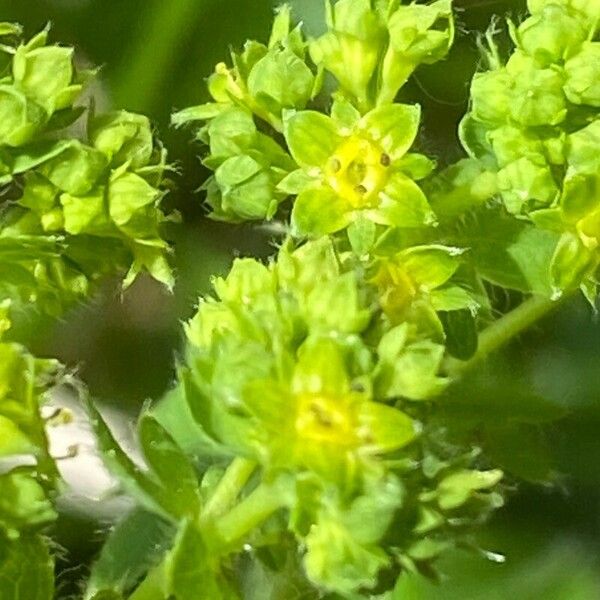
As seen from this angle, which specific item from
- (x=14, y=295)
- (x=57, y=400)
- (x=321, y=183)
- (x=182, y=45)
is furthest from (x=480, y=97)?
(x=57, y=400)

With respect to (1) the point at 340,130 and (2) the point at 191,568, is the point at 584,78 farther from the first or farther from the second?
(2) the point at 191,568

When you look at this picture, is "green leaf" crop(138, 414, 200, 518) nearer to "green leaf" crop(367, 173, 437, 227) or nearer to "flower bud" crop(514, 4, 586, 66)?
"green leaf" crop(367, 173, 437, 227)

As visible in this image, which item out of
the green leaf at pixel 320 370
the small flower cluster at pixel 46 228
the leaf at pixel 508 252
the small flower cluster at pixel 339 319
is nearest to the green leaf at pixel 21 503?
the small flower cluster at pixel 46 228

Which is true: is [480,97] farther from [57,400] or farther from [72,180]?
[57,400]

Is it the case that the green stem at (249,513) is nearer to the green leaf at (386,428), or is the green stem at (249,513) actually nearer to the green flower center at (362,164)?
the green leaf at (386,428)

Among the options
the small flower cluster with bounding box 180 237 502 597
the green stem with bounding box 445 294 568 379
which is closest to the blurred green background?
the green stem with bounding box 445 294 568 379

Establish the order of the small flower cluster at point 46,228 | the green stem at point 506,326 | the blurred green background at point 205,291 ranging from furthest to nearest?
the blurred green background at point 205,291 < the green stem at point 506,326 < the small flower cluster at point 46,228
